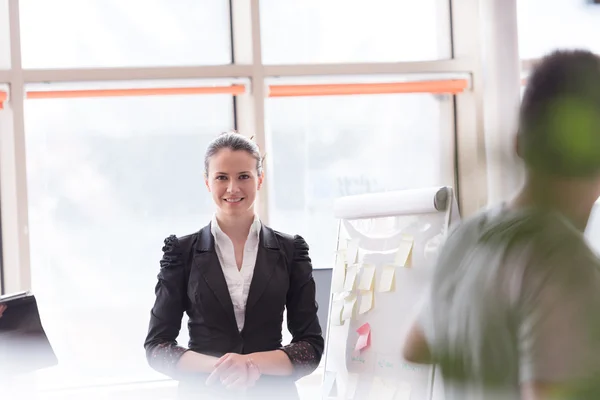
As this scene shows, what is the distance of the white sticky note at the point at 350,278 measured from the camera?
285 cm

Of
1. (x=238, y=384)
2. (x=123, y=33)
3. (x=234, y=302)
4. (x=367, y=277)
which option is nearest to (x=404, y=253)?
(x=367, y=277)

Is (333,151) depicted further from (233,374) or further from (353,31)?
(233,374)

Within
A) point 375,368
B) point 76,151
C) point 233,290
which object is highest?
point 76,151

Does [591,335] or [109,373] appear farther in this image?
[109,373]

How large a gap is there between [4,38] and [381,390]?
2575 millimetres

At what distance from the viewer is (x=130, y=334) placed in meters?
3.80

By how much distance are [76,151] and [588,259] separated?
3.71 meters

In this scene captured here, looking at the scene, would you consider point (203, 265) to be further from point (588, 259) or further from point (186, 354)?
point (588, 259)

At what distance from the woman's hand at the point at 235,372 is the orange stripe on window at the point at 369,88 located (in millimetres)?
2140

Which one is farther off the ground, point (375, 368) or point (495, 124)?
point (495, 124)

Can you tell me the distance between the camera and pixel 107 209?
382cm

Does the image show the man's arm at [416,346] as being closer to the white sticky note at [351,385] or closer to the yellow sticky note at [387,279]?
the yellow sticky note at [387,279]

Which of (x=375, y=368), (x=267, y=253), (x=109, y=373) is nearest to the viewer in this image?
(x=267, y=253)

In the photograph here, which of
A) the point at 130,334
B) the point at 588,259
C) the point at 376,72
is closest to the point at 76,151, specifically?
the point at 130,334
